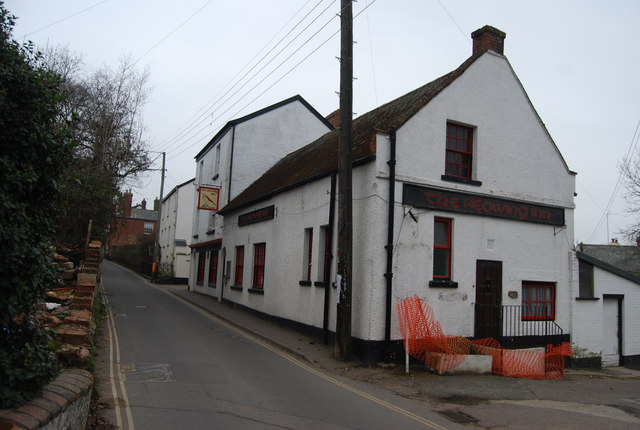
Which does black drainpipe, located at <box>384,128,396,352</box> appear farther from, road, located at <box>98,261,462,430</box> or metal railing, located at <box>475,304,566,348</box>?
metal railing, located at <box>475,304,566,348</box>

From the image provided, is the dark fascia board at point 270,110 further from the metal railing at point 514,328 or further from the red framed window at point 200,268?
the metal railing at point 514,328

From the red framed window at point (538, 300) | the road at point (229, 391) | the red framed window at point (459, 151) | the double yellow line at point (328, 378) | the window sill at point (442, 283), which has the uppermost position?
the red framed window at point (459, 151)

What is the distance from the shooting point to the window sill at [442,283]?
481 inches

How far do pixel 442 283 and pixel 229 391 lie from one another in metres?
6.32

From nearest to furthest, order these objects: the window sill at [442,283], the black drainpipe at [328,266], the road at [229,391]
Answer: the road at [229,391] < the window sill at [442,283] < the black drainpipe at [328,266]

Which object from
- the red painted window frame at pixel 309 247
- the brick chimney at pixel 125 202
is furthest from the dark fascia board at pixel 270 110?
the red painted window frame at pixel 309 247

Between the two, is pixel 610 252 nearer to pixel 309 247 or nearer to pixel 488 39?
pixel 488 39

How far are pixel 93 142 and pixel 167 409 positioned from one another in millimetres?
23218

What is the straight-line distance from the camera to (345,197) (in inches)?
457

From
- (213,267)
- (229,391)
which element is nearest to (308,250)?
(229,391)

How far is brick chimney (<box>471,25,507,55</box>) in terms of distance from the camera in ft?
46.9

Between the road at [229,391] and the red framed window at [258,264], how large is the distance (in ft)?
18.1

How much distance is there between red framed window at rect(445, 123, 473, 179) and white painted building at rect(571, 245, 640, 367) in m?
4.81

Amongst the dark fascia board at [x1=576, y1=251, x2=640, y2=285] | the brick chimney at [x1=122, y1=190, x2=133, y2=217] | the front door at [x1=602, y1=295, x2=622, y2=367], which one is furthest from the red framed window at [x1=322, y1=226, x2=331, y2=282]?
the brick chimney at [x1=122, y1=190, x2=133, y2=217]
